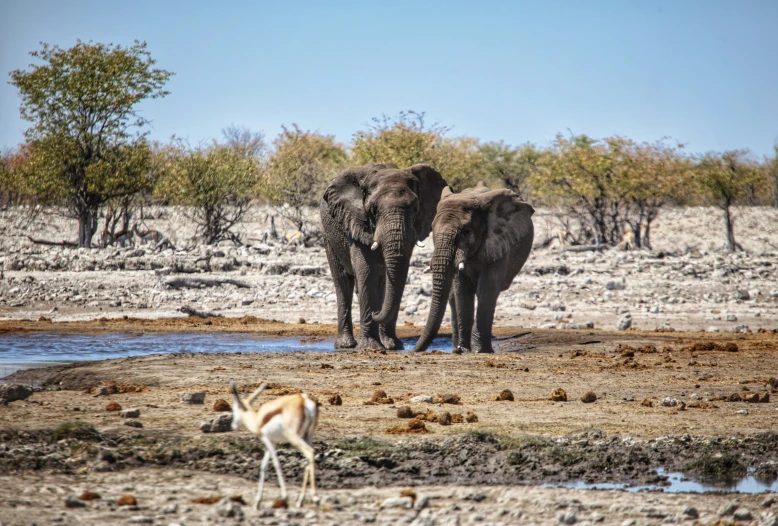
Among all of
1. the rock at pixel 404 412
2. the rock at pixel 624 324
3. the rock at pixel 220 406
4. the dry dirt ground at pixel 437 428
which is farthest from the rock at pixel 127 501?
the rock at pixel 624 324

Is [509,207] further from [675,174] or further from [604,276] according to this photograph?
[675,174]

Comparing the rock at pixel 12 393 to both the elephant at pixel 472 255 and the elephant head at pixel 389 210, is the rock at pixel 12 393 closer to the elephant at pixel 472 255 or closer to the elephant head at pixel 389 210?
the elephant head at pixel 389 210

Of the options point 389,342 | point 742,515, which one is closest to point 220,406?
point 742,515

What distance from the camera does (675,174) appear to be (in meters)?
43.2

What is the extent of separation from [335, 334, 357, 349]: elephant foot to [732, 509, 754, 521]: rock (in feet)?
36.8

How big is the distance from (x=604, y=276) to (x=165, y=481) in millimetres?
22751

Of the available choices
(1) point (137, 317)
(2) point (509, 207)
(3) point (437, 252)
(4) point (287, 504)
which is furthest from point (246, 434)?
(1) point (137, 317)

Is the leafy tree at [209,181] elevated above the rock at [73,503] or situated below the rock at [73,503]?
above

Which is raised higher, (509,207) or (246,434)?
(509,207)

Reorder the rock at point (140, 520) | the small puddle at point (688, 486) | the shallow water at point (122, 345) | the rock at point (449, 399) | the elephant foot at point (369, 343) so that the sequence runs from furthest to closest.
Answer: the elephant foot at point (369, 343) → the shallow water at point (122, 345) → the rock at point (449, 399) → the small puddle at point (688, 486) → the rock at point (140, 520)

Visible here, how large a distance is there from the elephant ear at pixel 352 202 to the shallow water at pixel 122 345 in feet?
7.39

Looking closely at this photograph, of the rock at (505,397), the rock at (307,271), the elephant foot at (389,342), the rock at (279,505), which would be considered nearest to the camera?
the rock at (279,505)

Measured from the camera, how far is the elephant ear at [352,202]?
16.1 m

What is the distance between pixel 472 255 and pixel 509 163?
40.5m
